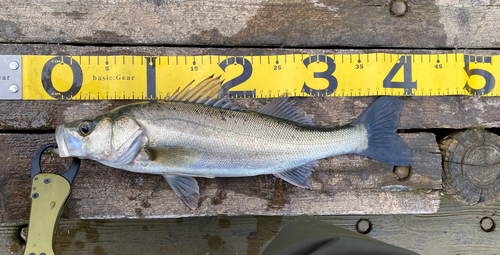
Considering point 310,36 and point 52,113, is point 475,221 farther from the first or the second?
point 52,113

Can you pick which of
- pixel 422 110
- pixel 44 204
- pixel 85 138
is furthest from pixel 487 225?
pixel 44 204

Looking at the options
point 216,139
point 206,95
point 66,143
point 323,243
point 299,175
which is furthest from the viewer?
point 299,175

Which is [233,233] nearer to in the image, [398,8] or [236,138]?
[236,138]

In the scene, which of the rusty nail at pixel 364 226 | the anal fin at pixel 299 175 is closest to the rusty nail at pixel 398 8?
the anal fin at pixel 299 175

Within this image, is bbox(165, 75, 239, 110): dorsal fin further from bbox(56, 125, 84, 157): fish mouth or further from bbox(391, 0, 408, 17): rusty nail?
bbox(391, 0, 408, 17): rusty nail

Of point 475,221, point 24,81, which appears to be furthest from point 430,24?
point 24,81

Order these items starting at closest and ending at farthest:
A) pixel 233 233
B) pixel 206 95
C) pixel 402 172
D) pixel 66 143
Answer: pixel 66 143
pixel 206 95
pixel 402 172
pixel 233 233

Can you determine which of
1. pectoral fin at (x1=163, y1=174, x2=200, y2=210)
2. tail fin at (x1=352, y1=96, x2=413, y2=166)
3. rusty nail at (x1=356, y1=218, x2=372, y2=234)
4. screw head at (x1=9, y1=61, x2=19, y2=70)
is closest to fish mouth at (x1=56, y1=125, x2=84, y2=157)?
pectoral fin at (x1=163, y1=174, x2=200, y2=210)
